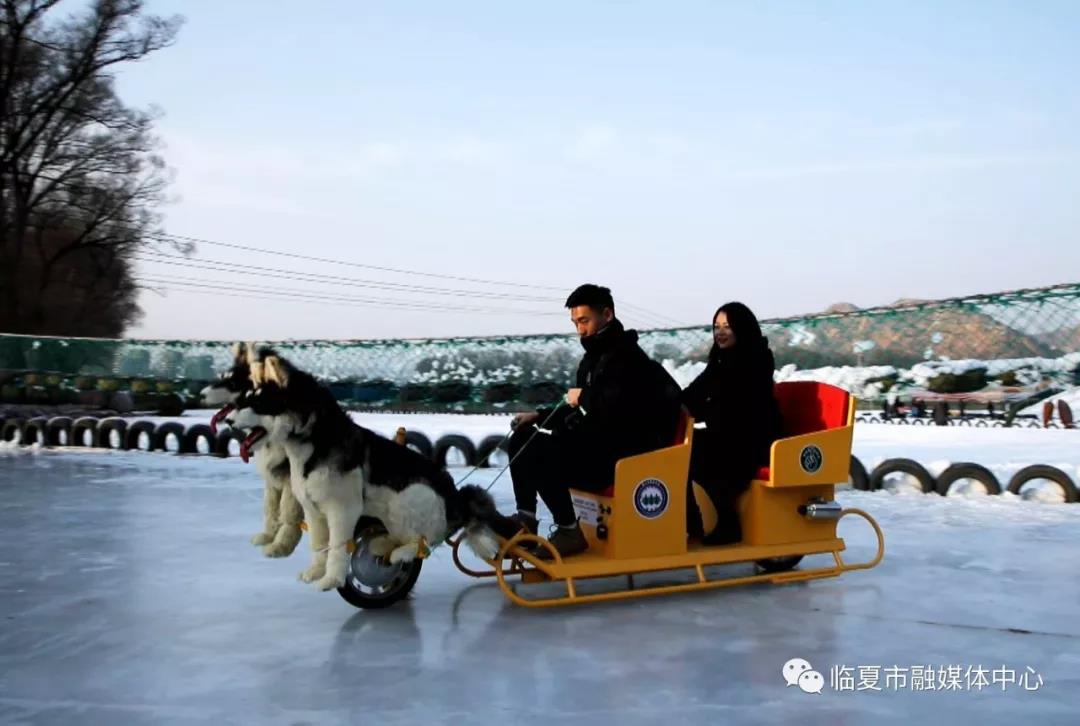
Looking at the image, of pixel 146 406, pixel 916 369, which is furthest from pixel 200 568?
pixel 146 406

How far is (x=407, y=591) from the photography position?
5.07 metres

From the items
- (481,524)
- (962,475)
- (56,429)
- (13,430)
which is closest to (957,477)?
(962,475)

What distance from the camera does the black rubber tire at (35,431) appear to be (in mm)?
15188

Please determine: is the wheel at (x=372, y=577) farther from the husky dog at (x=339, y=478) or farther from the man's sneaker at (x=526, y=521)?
the man's sneaker at (x=526, y=521)

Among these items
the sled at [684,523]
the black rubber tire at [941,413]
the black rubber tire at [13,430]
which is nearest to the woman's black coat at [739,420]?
the sled at [684,523]

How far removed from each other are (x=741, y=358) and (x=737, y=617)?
58.6 inches

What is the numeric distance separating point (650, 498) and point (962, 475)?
5465mm

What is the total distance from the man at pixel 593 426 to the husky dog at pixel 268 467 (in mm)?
1137

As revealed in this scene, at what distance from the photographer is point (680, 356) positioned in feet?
56.5

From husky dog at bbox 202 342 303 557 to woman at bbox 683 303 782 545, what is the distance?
2.20 meters

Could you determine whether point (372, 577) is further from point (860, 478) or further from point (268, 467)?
point (860, 478)

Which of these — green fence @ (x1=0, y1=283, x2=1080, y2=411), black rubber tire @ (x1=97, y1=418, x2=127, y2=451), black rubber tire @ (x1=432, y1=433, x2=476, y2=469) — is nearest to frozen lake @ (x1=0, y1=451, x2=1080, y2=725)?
black rubber tire @ (x1=432, y1=433, x2=476, y2=469)

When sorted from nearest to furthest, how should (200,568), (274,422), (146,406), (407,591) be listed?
1. (274,422)
2. (407,591)
3. (200,568)
4. (146,406)

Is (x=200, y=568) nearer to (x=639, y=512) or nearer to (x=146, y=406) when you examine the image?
(x=639, y=512)
